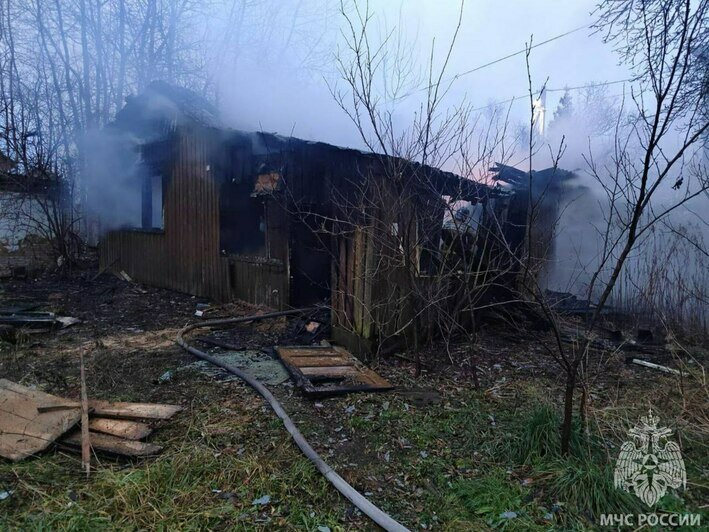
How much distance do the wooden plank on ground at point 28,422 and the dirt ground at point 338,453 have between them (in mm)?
110

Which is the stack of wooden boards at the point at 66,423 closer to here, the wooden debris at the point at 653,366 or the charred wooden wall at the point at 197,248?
the charred wooden wall at the point at 197,248

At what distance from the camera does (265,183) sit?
759cm

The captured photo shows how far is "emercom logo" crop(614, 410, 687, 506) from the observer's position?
8.33ft

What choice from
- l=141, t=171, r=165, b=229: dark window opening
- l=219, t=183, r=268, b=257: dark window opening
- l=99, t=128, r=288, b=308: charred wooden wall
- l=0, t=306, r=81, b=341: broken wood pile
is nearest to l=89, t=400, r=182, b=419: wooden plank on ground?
l=0, t=306, r=81, b=341: broken wood pile

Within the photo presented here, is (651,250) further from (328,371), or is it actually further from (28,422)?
(28,422)

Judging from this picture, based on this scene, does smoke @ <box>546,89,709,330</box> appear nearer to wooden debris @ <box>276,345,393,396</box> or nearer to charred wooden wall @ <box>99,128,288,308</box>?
wooden debris @ <box>276,345,393,396</box>

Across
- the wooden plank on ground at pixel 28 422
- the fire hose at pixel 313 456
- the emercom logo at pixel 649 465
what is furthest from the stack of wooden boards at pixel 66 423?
the emercom logo at pixel 649 465

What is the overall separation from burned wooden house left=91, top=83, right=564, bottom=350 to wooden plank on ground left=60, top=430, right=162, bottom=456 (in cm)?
285

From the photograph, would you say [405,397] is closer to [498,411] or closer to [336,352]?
[498,411]

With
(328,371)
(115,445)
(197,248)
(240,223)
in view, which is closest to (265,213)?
(240,223)

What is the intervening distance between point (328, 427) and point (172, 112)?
9.12 metres

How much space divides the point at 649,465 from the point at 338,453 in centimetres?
210

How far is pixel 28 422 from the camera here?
10.9ft

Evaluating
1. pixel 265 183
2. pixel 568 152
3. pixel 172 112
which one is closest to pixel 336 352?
pixel 265 183
